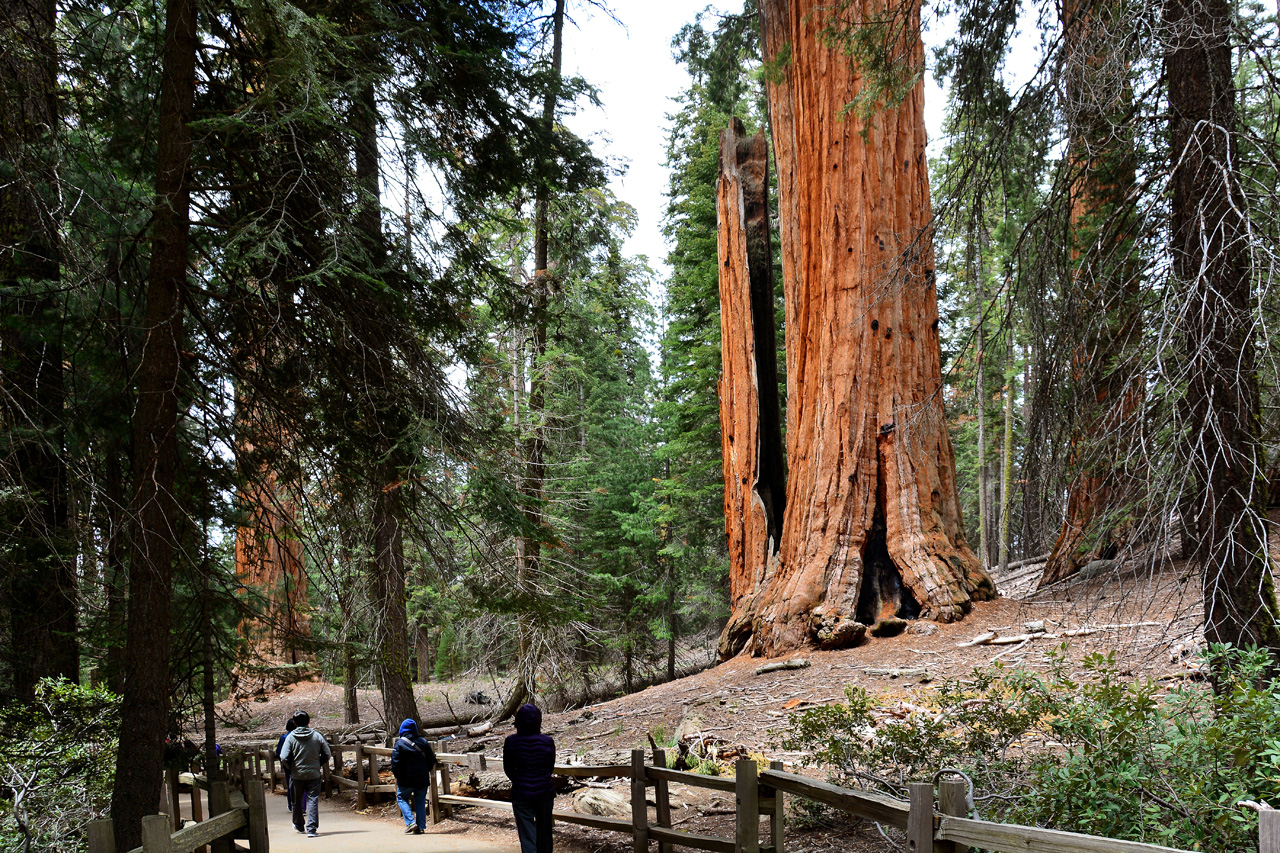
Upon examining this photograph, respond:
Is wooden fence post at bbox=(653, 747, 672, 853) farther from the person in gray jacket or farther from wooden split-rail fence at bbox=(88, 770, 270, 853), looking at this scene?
the person in gray jacket

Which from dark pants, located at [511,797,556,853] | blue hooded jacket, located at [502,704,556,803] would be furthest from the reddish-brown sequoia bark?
dark pants, located at [511,797,556,853]

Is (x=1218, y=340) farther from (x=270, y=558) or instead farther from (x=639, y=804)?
(x=270, y=558)

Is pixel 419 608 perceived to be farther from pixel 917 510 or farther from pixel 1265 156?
pixel 1265 156

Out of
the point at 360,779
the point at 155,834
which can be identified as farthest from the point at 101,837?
the point at 360,779

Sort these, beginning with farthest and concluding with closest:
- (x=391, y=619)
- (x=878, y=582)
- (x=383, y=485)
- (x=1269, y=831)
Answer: (x=878, y=582)
(x=391, y=619)
(x=383, y=485)
(x=1269, y=831)

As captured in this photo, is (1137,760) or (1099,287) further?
(1099,287)

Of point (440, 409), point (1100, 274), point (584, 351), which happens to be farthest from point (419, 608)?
point (1100, 274)

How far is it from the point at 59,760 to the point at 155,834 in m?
2.94

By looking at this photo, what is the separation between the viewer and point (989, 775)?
5645 mm

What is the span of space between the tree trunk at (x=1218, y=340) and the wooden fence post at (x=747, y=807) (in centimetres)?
306

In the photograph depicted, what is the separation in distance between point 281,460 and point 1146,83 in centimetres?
805

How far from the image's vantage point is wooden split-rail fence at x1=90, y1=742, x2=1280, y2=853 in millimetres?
3506

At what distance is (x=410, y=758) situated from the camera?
9.52m

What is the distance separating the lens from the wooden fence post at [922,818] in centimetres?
407
